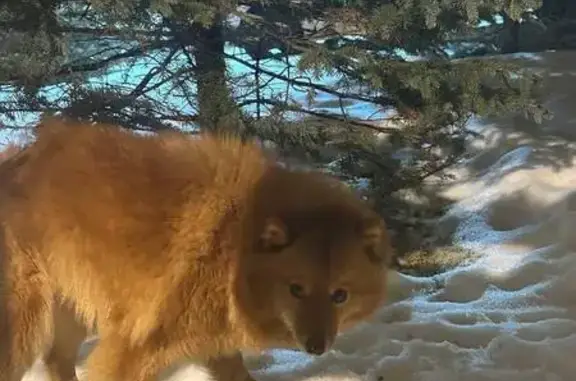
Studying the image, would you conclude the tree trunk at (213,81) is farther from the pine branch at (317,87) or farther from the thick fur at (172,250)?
the thick fur at (172,250)

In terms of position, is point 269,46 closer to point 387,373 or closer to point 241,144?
point 241,144

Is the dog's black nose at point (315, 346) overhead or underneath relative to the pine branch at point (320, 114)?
underneath

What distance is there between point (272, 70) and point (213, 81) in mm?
321

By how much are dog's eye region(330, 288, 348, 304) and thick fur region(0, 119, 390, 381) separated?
0.01 meters

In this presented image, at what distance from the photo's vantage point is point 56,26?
3121 millimetres

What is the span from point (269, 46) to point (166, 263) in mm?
1575

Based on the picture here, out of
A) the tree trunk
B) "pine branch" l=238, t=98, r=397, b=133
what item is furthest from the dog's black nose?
"pine branch" l=238, t=98, r=397, b=133

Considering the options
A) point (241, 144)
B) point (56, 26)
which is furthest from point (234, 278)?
point (56, 26)

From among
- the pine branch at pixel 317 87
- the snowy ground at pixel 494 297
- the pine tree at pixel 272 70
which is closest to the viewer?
the snowy ground at pixel 494 297

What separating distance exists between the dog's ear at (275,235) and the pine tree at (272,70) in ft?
3.24

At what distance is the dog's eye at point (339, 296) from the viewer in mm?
2166

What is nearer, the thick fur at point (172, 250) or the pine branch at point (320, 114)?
the thick fur at point (172, 250)

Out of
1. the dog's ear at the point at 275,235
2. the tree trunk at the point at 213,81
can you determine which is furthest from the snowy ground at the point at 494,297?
the tree trunk at the point at 213,81

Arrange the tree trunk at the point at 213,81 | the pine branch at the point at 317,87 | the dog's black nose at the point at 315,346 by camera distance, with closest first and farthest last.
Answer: the dog's black nose at the point at 315,346 → the tree trunk at the point at 213,81 → the pine branch at the point at 317,87
